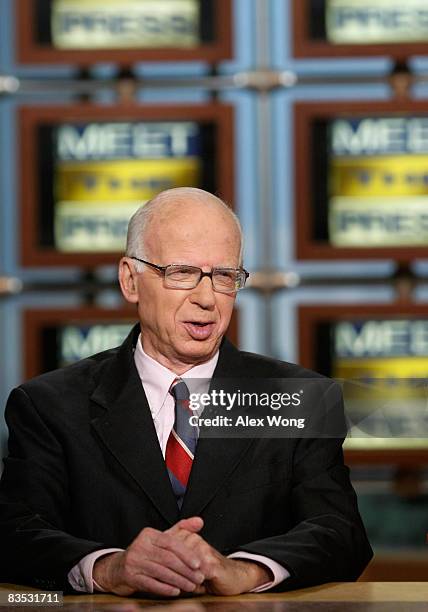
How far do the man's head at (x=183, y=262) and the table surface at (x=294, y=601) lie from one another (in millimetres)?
428

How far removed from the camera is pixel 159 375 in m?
1.84

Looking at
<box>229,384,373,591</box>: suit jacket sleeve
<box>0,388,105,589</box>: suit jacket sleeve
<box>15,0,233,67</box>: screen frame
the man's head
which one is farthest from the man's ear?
<box>15,0,233,67</box>: screen frame

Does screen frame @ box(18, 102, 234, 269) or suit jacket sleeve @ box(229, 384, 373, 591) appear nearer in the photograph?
suit jacket sleeve @ box(229, 384, 373, 591)

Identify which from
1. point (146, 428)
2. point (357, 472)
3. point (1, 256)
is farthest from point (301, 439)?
point (1, 256)

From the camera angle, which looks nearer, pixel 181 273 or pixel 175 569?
pixel 175 569

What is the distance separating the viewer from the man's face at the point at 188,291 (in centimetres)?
175

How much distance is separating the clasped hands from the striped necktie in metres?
0.18

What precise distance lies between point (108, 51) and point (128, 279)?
1.96 meters

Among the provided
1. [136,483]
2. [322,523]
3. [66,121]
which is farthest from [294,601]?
[66,121]

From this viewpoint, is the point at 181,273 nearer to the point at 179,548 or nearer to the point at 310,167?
the point at 179,548

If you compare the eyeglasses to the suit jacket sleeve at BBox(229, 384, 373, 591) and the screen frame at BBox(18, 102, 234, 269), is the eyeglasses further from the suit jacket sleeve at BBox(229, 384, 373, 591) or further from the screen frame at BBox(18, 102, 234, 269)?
the screen frame at BBox(18, 102, 234, 269)

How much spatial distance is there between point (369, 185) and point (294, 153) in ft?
0.81

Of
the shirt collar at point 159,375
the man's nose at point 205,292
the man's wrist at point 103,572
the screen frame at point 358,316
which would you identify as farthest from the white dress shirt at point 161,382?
the screen frame at point 358,316

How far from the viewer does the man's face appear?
1.75 m
